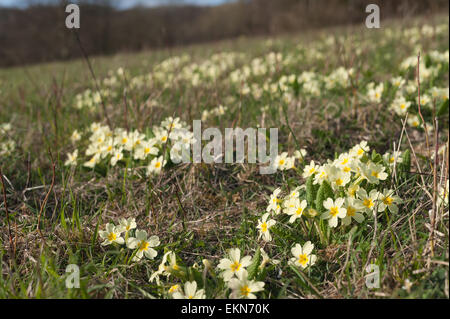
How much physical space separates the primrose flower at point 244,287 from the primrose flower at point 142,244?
0.46 metres

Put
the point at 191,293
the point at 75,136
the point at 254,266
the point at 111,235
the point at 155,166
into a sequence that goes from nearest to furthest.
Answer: the point at 191,293
the point at 254,266
the point at 111,235
the point at 155,166
the point at 75,136

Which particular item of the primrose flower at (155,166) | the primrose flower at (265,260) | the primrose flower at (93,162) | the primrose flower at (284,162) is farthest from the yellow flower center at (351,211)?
the primrose flower at (93,162)

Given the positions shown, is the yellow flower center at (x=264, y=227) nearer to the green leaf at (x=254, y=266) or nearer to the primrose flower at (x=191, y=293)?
the green leaf at (x=254, y=266)

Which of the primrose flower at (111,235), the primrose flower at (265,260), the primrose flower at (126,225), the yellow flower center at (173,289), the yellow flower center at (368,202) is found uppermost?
the yellow flower center at (368,202)

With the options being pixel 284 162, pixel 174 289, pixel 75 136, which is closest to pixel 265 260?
pixel 174 289

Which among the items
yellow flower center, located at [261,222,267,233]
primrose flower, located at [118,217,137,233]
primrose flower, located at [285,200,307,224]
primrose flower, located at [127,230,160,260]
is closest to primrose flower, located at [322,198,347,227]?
primrose flower, located at [285,200,307,224]

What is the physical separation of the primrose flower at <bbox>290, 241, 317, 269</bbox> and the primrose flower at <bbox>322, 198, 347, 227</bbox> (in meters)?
0.14

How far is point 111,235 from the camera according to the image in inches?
72.1

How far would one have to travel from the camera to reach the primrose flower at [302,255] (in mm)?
1620

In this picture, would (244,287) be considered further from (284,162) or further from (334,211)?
(284,162)

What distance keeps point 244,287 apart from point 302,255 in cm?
32

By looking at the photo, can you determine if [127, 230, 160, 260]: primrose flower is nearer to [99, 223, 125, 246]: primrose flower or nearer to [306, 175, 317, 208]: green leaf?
[99, 223, 125, 246]: primrose flower
